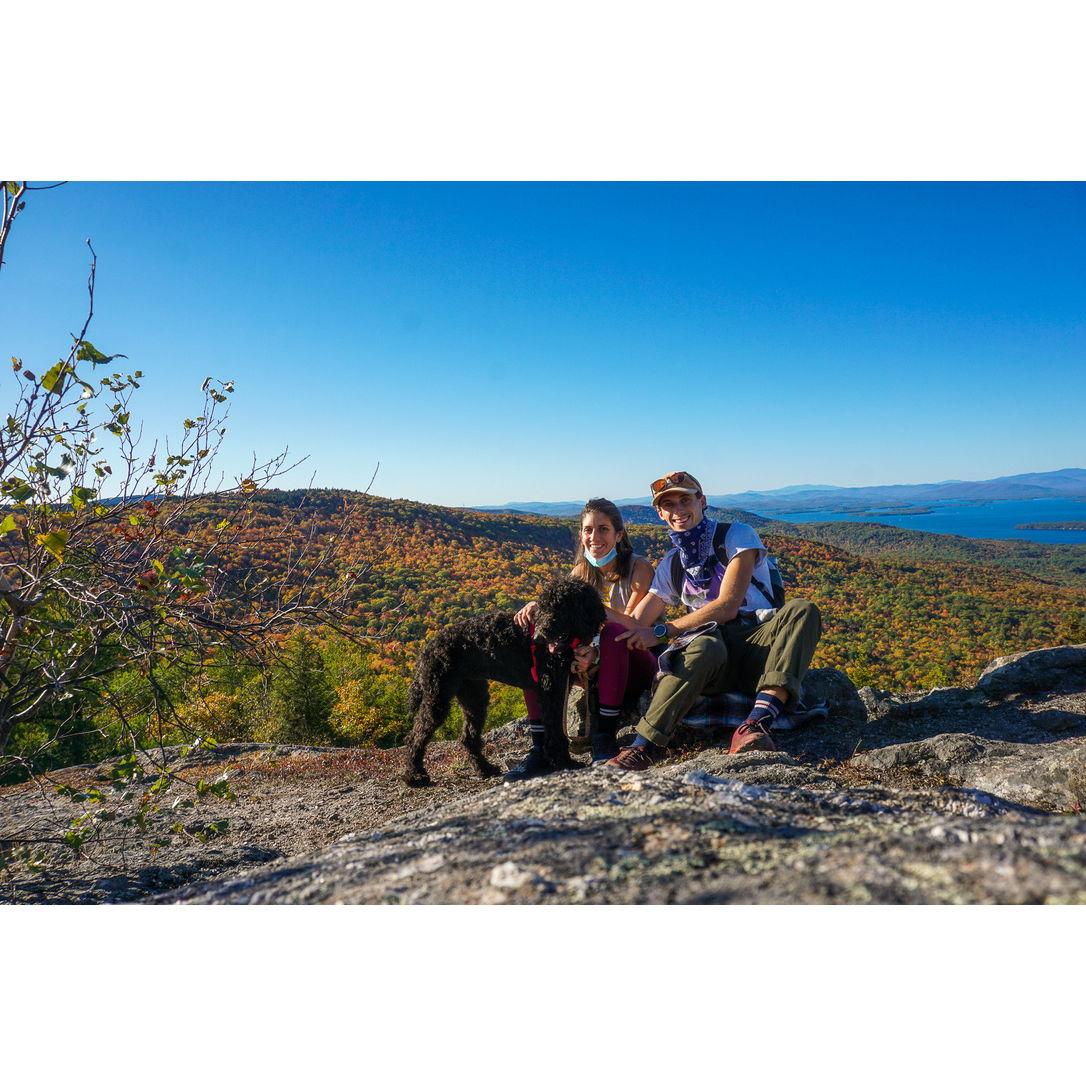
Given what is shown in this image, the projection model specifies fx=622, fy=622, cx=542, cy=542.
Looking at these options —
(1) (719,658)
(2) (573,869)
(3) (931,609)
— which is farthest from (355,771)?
(3) (931,609)

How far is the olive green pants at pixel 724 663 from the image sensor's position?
423 centimetres

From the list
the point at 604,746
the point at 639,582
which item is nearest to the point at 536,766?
the point at 604,746

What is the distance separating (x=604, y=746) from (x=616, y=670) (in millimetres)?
620

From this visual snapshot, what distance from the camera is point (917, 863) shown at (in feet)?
5.69

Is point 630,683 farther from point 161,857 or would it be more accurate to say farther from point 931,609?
point 931,609

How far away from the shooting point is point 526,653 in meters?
4.48

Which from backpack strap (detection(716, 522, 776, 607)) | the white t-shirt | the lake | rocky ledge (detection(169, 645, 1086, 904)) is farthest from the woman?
the lake

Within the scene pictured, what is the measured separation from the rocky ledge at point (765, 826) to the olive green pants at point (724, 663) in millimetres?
324

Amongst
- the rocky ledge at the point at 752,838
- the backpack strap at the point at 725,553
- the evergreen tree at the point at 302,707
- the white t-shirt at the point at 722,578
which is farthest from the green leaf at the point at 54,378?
the evergreen tree at the point at 302,707

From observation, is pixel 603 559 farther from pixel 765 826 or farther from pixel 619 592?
pixel 765 826

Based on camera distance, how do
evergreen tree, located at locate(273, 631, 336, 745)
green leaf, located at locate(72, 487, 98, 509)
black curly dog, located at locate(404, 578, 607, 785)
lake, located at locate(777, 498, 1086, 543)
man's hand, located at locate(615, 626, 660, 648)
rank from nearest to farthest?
1. green leaf, located at locate(72, 487, 98, 509)
2. black curly dog, located at locate(404, 578, 607, 785)
3. man's hand, located at locate(615, 626, 660, 648)
4. evergreen tree, located at locate(273, 631, 336, 745)
5. lake, located at locate(777, 498, 1086, 543)

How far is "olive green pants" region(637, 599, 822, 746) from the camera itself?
4230 mm

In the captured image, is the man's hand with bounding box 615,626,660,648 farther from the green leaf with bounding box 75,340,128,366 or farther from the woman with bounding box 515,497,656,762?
the green leaf with bounding box 75,340,128,366

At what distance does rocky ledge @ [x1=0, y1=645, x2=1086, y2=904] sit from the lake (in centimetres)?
4330
